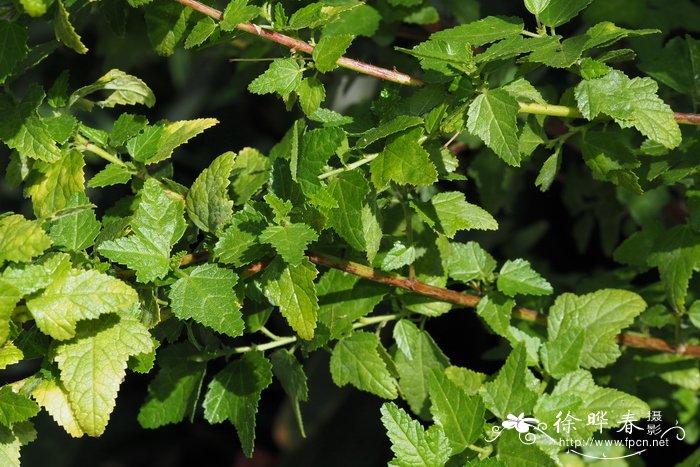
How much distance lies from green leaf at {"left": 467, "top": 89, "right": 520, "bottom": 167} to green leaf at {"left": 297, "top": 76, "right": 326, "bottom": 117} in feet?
0.70

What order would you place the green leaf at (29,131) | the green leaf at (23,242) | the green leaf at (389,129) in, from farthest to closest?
the green leaf at (29,131) < the green leaf at (389,129) < the green leaf at (23,242)

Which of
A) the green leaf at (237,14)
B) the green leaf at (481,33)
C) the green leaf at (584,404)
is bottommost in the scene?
the green leaf at (584,404)

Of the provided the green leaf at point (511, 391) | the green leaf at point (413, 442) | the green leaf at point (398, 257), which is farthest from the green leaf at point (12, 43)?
the green leaf at point (511, 391)

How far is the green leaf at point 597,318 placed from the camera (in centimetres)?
137

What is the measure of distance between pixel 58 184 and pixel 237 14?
0.37m

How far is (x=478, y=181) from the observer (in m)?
1.75

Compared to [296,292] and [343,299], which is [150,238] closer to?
[296,292]

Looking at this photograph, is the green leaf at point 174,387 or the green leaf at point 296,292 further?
the green leaf at point 174,387

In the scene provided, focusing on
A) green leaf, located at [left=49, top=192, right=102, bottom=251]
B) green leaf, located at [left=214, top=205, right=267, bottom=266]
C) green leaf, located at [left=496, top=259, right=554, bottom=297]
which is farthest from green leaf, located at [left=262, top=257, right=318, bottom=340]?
green leaf, located at [left=496, top=259, right=554, bottom=297]

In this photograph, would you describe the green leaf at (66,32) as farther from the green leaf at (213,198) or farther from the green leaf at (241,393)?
the green leaf at (241,393)

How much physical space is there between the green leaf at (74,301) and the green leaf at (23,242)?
5cm

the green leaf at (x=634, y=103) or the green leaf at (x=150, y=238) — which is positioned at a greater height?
the green leaf at (x=634, y=103)

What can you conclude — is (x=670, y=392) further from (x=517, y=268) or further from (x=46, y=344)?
(x=46, y=344)

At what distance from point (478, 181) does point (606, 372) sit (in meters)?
0.45
